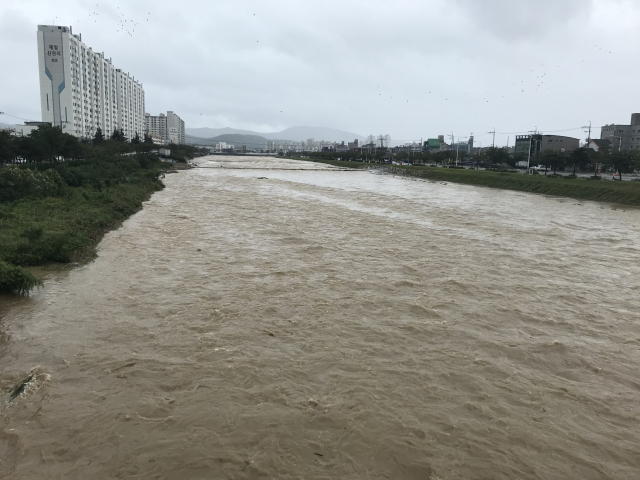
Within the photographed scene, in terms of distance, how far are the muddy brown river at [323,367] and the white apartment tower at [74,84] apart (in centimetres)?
5071

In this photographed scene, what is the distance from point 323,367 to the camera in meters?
4.90

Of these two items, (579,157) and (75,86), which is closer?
(579,157)

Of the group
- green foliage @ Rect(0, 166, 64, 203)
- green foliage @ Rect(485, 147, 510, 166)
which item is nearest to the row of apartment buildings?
green foliage @ Rect(0, 166, 64, 203)

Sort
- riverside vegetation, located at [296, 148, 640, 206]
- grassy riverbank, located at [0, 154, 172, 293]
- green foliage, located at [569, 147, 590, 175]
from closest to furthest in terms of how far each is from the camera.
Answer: grassy riverbank, located at [0, 154, 172, 293]
riverside vegetation, located at [296, 148, 640, 206]
green foliage, located at [569, 147, 590, 175]

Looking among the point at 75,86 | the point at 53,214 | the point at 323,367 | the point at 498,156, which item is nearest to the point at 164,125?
the point at 75,86

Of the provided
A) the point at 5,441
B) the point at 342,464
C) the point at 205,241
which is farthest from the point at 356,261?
the point at 5,441

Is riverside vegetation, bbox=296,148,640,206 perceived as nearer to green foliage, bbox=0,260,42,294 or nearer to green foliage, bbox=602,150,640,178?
green foliage, bbox=602,150,640,178

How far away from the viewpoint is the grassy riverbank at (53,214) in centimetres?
851

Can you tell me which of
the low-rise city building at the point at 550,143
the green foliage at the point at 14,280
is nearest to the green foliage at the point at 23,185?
the green foliage at the point at 14,280

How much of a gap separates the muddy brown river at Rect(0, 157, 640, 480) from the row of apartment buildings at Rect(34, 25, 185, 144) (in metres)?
38.9

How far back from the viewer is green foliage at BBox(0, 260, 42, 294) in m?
6.79

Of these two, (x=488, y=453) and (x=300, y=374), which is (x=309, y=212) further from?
(x=488, y=453)

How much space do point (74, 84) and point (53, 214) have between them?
161 ft

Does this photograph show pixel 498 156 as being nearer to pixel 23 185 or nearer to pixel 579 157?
pixel 579 157
